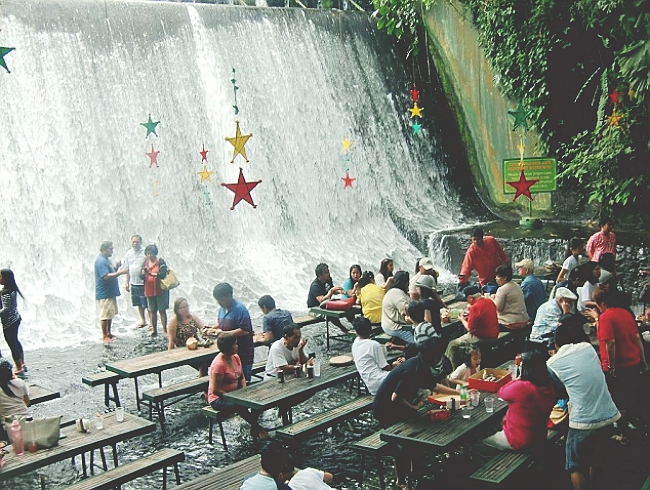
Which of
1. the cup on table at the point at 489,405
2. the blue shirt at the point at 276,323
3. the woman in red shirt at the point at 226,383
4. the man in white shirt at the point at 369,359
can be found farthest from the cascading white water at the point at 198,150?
the cup on table at the point at 489,405

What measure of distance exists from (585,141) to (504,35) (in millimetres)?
3345

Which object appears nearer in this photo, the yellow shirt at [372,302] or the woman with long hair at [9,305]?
the woman with long hair at [9,305]

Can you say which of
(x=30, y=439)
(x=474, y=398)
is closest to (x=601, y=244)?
(x=474, y=398)

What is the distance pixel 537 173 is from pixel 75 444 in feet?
38.9

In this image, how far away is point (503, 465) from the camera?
5.79m

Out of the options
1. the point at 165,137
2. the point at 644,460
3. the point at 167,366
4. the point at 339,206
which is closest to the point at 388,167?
the point at 339,206

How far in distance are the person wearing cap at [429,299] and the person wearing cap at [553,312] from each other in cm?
107

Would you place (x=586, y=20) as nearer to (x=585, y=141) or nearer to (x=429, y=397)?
(x=585, y=141)

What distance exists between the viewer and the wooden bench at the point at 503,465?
5566mm

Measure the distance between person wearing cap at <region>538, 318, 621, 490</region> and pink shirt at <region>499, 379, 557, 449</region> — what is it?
159mm

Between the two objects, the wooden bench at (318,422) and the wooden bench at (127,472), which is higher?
the wooden bench at (127,472)

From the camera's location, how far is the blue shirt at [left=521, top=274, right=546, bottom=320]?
32.9 ft

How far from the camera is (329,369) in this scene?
8.05m

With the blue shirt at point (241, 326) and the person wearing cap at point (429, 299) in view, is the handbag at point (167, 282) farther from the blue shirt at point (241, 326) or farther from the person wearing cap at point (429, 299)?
the person wearing cap at point (429, 299)
